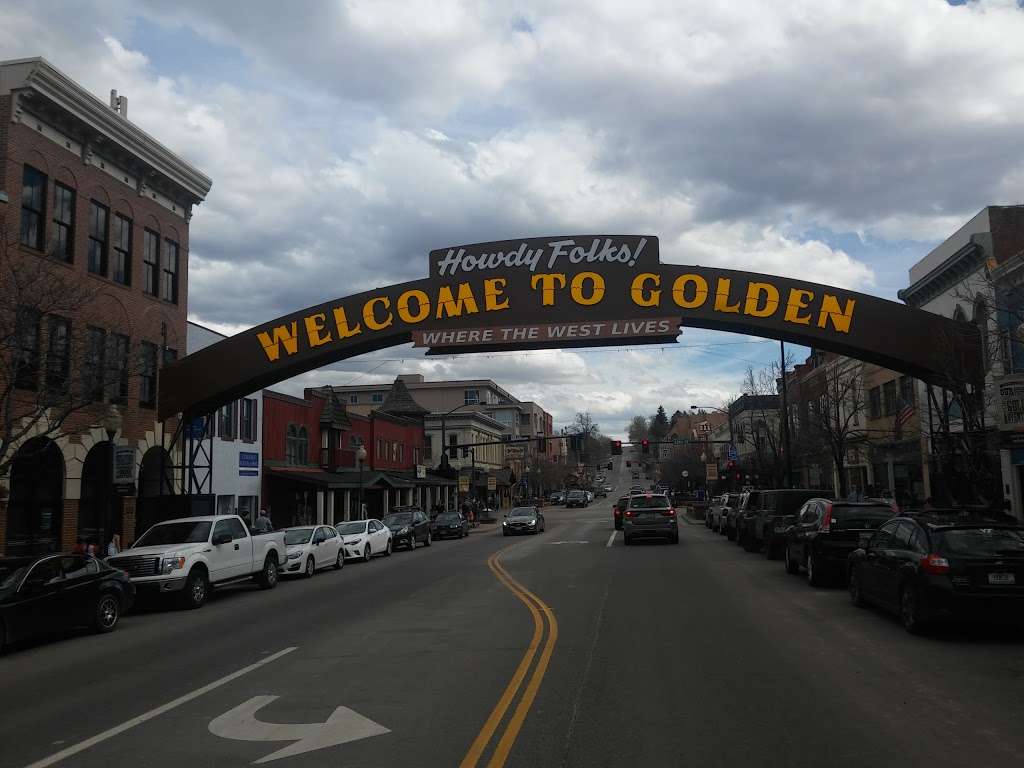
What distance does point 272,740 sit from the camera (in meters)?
6.91

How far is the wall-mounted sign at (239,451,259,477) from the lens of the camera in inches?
1352

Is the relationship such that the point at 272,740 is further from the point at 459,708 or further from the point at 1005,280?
the point at 1005,280

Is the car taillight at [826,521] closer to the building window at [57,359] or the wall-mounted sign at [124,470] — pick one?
the building window at [57,359]

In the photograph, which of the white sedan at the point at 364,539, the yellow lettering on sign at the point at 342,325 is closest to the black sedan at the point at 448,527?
the white sedan at the point at 364,539

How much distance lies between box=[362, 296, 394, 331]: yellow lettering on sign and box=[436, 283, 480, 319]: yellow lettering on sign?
55.8 inches

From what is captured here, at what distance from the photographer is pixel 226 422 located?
3328 cm

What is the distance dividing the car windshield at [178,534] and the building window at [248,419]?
16864 mm

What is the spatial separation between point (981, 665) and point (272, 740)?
23.5ft

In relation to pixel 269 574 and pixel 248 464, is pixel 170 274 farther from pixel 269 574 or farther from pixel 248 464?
pixel 269 574

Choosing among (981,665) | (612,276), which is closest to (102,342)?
(612,276)

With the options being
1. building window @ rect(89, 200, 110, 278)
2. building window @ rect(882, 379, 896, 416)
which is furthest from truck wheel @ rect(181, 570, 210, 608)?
building window @ rect(882, 379, 896, 416)

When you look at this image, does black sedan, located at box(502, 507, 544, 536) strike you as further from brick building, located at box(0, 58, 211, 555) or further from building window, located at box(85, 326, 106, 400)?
building window, located at box(85, 326, 106, 400)

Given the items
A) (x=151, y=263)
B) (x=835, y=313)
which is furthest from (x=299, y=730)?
(x=151, y=263)

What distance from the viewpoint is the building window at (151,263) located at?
27109 mm
